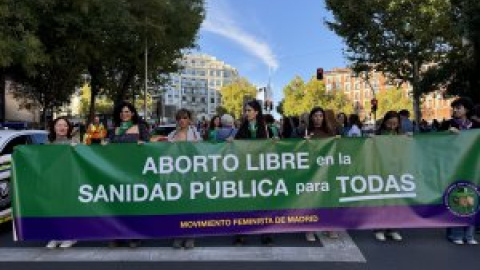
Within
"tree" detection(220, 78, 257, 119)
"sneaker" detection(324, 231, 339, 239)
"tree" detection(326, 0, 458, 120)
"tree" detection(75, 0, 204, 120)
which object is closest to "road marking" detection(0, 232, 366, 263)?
"sneaker" detection(324, 231, 339, 239)

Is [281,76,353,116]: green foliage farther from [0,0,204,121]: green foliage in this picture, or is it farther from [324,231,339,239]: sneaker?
[324,231,339,239]: sneaker

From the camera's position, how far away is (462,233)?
777 cm

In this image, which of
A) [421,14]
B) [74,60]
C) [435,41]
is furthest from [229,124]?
[435,41]

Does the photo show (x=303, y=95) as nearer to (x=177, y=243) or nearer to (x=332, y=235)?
(x=332, y=235)

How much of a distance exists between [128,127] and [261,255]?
93.1 inches

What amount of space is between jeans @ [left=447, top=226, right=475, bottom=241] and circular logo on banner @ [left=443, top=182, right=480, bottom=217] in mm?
181

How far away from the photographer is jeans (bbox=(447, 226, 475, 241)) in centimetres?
771

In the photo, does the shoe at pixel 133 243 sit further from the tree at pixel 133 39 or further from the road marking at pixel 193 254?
the tree at pixel 133 39

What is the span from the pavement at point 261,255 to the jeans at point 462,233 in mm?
122

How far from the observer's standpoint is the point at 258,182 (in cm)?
754

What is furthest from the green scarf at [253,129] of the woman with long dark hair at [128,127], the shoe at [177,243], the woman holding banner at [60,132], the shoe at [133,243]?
the woman holding banner at [60,132]

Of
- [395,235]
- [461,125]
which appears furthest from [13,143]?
[461,125]

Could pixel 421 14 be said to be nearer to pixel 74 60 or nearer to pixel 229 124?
pixel 74 60

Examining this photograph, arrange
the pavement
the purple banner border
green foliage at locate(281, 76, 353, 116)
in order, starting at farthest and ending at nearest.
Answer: green foliage at locate(281, 76, 353, 116) → the purple banner border → the pavement
